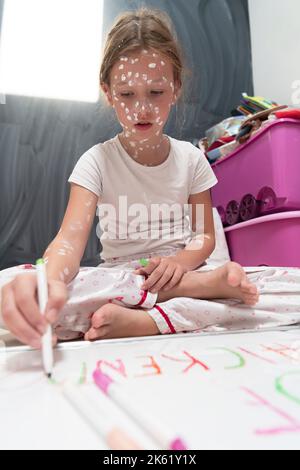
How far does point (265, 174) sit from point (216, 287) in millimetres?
523

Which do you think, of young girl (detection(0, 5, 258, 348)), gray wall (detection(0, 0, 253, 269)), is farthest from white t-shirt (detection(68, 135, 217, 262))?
gray wall (detection(0, 0, 253, 269))

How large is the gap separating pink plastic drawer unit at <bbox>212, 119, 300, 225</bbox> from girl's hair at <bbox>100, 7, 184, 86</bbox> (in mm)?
294

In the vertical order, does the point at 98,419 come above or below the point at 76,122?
below

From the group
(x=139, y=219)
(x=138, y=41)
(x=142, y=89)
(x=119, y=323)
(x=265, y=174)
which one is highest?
(x=138, y=41)

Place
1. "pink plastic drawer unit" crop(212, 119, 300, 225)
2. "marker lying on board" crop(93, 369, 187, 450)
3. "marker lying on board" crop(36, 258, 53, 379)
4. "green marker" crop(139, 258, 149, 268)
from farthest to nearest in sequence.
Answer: "pink plastic drawer unit" crop(212, 119, 300, 225), "green marker" crop(139, 258, 149, 268), "marker lying on board" crop(36, 258, 53, 379), "marker lying on board" crop(93, 369, 187, 450)

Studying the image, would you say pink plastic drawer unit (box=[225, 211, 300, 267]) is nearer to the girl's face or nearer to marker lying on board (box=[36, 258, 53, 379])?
the girl's face

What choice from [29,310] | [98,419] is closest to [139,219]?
[29,310]

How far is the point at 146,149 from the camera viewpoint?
97cm

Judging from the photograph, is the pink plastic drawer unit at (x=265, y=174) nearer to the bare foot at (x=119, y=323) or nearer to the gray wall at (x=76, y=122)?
the gray wall at (x=76, y=122)

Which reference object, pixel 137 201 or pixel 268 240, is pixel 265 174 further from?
pixel 137 201

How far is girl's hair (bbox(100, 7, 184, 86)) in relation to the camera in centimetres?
88

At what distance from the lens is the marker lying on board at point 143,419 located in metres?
0.24

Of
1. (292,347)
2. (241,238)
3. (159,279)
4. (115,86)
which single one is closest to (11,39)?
(115,86)

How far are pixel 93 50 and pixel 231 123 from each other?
54cm
